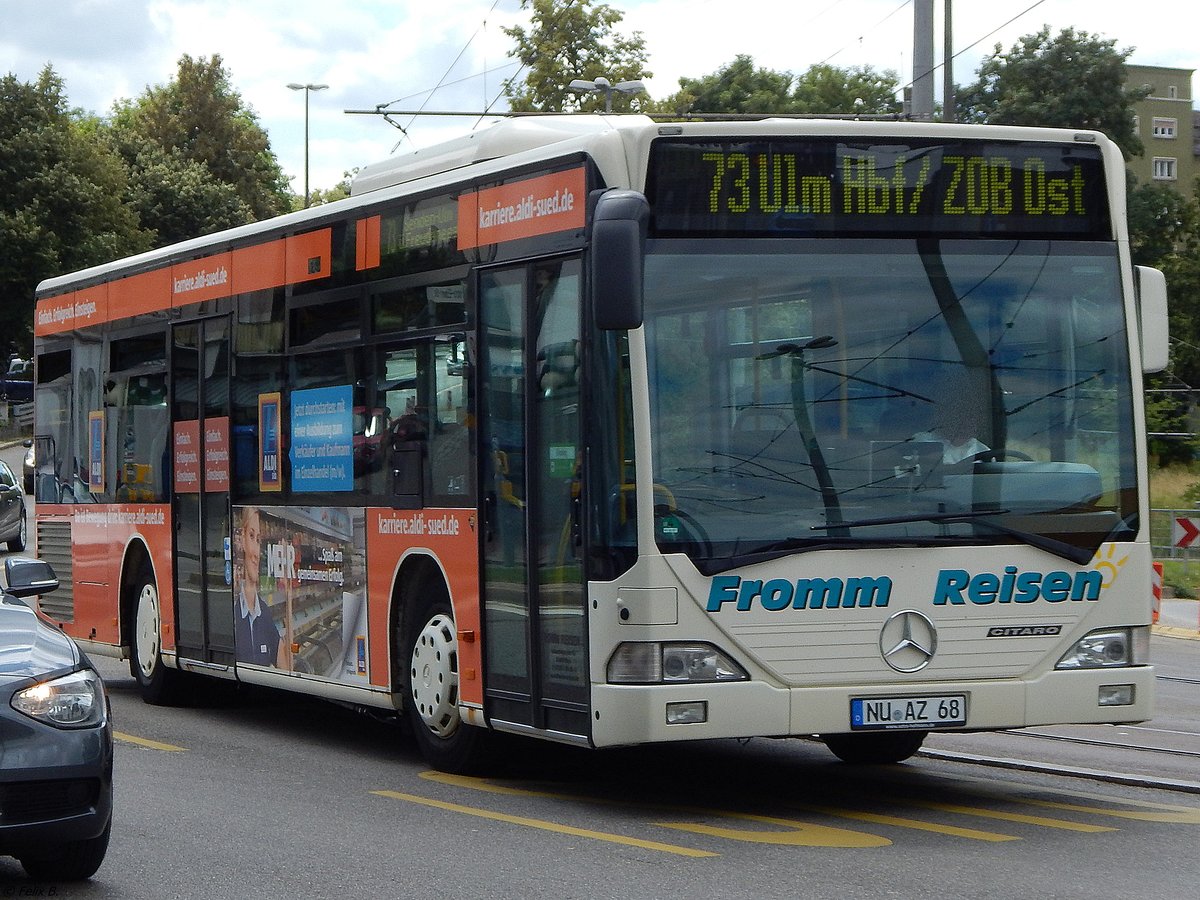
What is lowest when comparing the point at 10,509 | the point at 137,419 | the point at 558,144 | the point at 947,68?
the point at 10,509

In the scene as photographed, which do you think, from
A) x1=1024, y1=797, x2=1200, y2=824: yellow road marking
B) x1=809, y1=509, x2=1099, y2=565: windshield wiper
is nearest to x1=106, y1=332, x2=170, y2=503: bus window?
x1=809, y1=509, x2=1099, y2=565: windshield wiper

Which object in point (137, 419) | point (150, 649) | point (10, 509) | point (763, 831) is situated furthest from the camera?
point (10, 509)

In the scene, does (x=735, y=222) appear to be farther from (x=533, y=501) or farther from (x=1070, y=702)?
(x=1070, y=702)

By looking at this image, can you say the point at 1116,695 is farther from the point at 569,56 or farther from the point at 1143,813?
the point at 569,56

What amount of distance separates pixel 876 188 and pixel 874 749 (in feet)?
10.9

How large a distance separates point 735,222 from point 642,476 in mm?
1225

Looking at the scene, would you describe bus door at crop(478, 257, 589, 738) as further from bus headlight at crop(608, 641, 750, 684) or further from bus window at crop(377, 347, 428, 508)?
bus window at crop(377, 347, 428, 508)

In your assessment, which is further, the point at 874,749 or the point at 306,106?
the point at 306,106

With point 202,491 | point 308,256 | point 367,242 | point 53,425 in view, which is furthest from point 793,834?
point 53,425

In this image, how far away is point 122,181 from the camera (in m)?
70.2

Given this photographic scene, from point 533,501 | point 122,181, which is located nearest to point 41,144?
point 122,181

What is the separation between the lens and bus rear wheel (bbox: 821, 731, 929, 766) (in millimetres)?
10562

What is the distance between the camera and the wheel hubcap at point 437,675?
33.0 ft

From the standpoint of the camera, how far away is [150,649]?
568 inches
